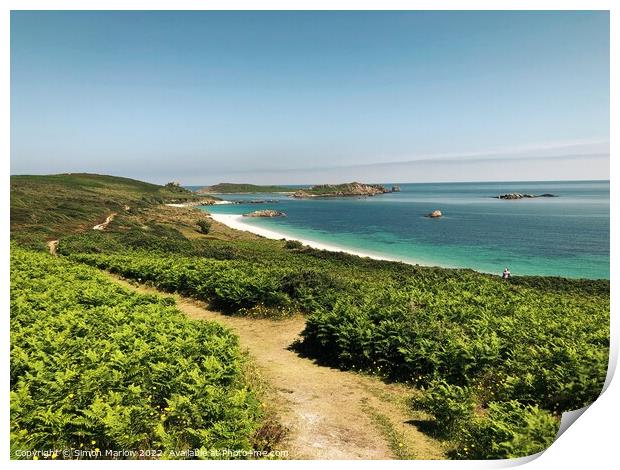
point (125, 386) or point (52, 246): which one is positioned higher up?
point (52, 246)

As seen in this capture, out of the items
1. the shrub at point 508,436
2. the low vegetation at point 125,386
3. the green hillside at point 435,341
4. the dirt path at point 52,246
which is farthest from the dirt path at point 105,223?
the shrub at point 508,436

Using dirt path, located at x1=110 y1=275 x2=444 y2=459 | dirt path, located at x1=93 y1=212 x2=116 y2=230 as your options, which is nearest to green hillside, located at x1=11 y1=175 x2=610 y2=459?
dirt path, located at x1=110 y1=275 x2=444 y2=459

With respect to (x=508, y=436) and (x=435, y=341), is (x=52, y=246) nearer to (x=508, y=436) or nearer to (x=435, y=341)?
(x=435, y=341)

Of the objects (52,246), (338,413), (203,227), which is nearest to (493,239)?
(203,227)

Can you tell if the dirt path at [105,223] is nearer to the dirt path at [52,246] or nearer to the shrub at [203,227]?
the dirt path at [52,246]

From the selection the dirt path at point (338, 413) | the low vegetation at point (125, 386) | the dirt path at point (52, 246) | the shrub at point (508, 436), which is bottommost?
the dirt path at point (338, 413)

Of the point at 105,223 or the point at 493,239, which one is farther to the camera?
the point at 493,239

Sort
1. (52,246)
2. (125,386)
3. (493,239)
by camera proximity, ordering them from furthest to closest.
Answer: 1. (493,239)
2. (52,246)
3. (125,386)

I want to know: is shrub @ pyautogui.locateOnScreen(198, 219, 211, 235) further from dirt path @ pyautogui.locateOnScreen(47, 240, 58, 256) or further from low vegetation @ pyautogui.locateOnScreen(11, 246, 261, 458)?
low vegetation @ pyautogui.locateOnScreen(11, 246, 261, 458)
